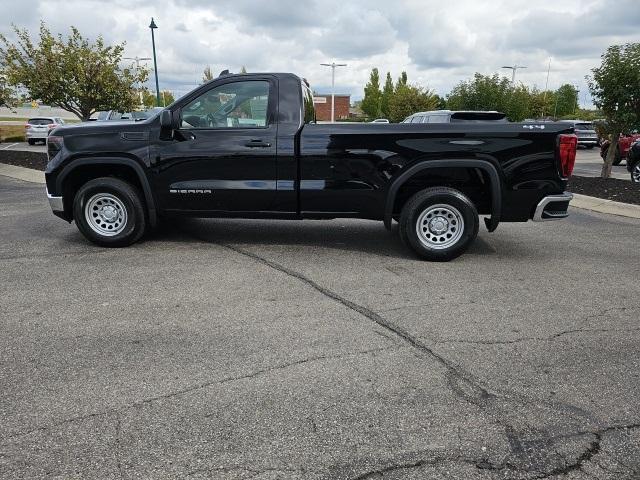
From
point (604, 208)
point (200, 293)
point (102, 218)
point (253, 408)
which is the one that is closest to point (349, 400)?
point (253, 408)

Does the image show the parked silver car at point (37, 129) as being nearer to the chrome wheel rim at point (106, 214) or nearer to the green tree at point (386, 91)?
the chrome wheel rim at point (106, 214)

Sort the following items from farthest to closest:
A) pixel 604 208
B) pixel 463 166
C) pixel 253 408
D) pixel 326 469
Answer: pixel 604 208 → pixel 463 166 → pixel 253 408 → pixel 326 469

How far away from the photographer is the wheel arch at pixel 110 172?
605 centimetres

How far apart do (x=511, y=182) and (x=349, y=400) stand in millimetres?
3616

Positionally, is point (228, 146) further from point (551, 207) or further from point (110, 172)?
point (551, 207)

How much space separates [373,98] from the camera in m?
67.9

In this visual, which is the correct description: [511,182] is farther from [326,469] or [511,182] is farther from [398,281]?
[326,469]

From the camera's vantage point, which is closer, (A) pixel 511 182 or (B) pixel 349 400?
(B) pixel 349 400

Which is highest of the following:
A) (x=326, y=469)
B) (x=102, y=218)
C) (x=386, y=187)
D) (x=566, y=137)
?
(x=566, y=137)

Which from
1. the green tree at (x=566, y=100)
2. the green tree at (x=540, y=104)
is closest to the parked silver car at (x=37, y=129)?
the green tree at (x=540, y=104)

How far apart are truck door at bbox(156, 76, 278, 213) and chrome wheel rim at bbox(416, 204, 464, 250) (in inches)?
68.8

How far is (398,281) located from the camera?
5230 millimetres

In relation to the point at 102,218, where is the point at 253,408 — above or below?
below

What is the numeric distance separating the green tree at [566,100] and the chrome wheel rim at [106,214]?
61906 mm
